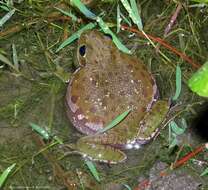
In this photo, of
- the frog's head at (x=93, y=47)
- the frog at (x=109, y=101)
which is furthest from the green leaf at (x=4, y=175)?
the frog's head at (x=93, y=47)

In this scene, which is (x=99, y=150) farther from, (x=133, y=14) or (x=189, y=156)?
(x=133, y=14)

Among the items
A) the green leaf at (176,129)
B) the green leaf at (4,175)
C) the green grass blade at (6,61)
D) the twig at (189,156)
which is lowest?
the twig at (189,156)

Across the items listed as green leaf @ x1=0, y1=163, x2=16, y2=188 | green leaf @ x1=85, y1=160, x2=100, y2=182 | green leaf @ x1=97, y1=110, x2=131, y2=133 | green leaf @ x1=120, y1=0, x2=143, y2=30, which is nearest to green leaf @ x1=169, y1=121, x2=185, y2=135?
green leaf @ x1=97, y1=110, x2=131, y2=133

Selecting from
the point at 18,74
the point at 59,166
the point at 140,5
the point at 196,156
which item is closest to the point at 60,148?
the point at 59,166

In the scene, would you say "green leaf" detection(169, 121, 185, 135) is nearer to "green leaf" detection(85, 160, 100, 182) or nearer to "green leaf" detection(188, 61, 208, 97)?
"green leaf" detection(85, 160, 100, 182)

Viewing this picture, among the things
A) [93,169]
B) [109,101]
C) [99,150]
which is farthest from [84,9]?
[93,169]

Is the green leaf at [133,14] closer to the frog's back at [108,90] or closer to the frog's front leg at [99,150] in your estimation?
the frog's back at [108,90]

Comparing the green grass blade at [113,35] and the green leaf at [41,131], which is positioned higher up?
the green grass blade at [113,35]
